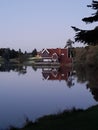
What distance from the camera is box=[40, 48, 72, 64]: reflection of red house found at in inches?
5211

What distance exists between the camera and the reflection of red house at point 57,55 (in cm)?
13235

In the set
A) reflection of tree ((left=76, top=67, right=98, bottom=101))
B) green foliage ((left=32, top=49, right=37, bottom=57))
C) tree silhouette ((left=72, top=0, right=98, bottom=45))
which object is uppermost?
tree silhouette ((left=72, top=0, right=98, bottom=45))

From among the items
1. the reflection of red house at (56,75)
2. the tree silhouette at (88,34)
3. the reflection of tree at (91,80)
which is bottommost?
the reflection of red house at (56,75)

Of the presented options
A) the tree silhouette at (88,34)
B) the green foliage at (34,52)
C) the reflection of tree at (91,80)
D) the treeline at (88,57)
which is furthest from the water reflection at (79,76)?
the green foliage at (34,52)

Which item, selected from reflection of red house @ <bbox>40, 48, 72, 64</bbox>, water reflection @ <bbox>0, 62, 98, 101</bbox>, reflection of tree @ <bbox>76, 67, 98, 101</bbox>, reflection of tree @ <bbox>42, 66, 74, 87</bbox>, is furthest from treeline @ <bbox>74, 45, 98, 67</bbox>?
reflection of red house @ <bbox>40, 48, 72, 64</bbox>

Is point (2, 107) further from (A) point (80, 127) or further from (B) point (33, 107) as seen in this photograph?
(A) point (80, 127)

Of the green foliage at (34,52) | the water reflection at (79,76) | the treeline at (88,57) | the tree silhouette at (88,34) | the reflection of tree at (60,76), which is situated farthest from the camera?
the green foliage at (34,52)

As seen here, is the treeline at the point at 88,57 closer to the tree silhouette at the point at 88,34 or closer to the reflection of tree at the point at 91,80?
the reflection of tree at the point at 91,80

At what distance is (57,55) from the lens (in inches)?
5305

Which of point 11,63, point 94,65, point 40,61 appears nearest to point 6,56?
point 11,63

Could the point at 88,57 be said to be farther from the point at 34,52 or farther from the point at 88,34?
the point at 34,52

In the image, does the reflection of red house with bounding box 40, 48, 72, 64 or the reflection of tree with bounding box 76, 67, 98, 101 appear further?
the reflection of red house with bounding box 40, 48, 72, 64

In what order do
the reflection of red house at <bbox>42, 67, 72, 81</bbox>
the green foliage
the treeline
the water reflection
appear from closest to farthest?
the water reflection, the reflection of red house at <bbox>42, 67, 72, 81</bbox>, the treeline, the green foliage

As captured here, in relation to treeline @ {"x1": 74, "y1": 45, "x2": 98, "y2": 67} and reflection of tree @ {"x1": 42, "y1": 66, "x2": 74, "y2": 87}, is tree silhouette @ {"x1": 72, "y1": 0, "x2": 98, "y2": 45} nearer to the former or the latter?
reflection of tree @ {"x1": 42, "y1": 66, "x2": 74, "y2": 87}
